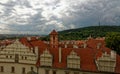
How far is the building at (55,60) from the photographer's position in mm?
38844

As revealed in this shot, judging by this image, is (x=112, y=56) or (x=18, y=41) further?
(x=18, y=41)

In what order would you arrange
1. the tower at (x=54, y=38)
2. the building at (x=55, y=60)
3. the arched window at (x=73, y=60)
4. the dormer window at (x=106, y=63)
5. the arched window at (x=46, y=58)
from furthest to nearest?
the tower at (x=54, y=38) → the arched window at (x=46, y=58) → the arched window at (x=73, y=60) → the building at (x=55, y=60) → the dormer window at (x=106, y=63)

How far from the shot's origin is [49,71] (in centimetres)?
4275

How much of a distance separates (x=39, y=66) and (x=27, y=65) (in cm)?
300

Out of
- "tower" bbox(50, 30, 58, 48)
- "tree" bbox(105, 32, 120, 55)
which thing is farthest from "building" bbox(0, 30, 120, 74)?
"tree" bbox(105, 32, 120, 55)

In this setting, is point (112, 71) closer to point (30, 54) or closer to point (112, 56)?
point (112, 56)

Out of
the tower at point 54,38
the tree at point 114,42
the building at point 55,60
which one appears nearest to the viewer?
the building at point 55,60

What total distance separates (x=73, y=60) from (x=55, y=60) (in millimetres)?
3424

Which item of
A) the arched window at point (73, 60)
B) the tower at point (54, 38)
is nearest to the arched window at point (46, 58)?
the arched window at point (73, 60)

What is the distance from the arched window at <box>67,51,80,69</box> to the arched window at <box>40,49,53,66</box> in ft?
11.1

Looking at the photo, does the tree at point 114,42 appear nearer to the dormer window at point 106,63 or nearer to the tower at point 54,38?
the tower at point 54,38

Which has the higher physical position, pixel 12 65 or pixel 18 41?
pixel 18 41

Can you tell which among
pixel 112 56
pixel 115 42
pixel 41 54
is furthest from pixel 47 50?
pixel 115 42

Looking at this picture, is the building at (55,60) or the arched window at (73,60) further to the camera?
the arched window at (73,60)
